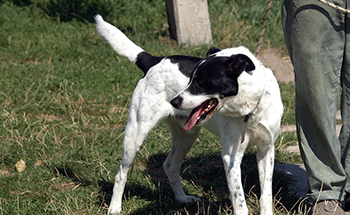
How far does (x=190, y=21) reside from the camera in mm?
7512

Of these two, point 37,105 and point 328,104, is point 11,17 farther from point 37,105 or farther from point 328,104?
point 328,104

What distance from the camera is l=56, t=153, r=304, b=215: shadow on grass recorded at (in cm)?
401

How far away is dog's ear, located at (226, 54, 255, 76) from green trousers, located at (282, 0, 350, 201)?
0.53 metres

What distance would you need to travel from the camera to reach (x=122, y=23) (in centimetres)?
830

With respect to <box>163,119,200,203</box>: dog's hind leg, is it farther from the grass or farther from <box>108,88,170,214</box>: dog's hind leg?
<box>108,88,170,214</box>: dog's hind leg

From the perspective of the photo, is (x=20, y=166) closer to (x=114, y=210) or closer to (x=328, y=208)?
(x=114, y=210)

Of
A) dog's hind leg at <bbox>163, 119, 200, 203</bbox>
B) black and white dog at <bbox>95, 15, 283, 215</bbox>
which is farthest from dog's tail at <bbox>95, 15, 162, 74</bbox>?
dog's hind leg at <bbox>163, 119, 200, 203</bbox>

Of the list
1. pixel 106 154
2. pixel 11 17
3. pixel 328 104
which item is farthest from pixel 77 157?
pixel 11 17

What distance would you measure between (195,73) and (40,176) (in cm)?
214

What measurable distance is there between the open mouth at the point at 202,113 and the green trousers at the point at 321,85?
2.50 feet

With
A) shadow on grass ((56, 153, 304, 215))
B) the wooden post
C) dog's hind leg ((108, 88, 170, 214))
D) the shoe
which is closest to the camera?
the shoe

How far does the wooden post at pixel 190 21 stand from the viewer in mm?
7418

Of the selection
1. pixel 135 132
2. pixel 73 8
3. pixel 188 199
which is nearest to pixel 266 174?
pixel 188 199

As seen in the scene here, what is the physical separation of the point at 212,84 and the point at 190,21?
4659mm
